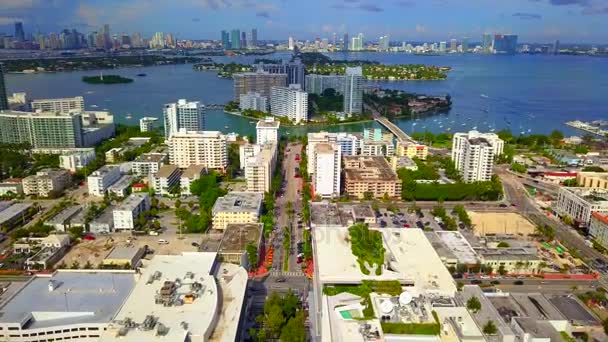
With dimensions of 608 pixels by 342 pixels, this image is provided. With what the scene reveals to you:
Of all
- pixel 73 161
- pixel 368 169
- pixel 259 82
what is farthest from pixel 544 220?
pixel 259 82

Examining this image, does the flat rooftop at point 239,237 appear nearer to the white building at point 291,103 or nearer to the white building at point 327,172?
the white building at point 327,172

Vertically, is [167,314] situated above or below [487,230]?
above

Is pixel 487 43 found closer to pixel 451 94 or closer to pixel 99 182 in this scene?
pixel 451 94

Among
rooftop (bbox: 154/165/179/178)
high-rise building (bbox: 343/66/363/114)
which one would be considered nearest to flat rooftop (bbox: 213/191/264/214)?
rooftop (bbox: 154/165/179/178)

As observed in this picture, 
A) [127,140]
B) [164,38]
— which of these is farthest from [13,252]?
[164,38]

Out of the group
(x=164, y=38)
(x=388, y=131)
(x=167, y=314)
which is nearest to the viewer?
(x=167, y=314)

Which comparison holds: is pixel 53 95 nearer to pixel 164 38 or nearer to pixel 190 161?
pixel 190 161
